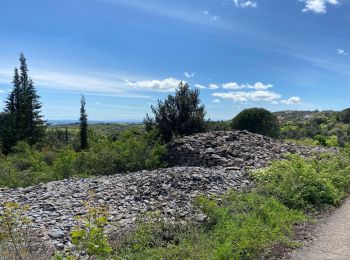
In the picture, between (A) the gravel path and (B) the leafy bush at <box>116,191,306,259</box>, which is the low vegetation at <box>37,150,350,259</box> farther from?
(A) the gravel path

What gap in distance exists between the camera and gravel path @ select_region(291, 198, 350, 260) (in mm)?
6191

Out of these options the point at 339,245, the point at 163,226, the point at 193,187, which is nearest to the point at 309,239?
the point at 339,245

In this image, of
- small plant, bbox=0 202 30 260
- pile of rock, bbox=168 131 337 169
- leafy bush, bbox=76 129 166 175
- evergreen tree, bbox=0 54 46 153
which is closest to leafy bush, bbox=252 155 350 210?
pile of rock, bbox=168 131 337 169

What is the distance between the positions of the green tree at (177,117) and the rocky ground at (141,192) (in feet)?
13.1

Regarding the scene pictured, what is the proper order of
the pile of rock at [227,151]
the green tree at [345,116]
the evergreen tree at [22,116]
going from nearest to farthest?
1. the pile of rock at [227,151]
2. the evergreen tree at [22,116]
3. the green tree at [345,116]

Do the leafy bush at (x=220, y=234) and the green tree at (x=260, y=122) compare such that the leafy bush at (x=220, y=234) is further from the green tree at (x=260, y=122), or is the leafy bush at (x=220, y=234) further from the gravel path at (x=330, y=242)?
the green tree at (x=260, y=122)

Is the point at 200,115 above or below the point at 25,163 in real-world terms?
above

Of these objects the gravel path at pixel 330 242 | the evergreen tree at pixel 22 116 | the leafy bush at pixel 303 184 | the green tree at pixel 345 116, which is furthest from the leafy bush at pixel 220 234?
the green tree at pixel 345 116

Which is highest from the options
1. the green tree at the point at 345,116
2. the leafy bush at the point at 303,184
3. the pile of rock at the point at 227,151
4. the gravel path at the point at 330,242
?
the green tree at the point at 345,116

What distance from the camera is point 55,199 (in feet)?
31.6

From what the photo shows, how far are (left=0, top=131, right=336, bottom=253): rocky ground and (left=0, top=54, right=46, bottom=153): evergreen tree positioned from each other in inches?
1154

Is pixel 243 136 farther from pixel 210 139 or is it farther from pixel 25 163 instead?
pixel 25 163

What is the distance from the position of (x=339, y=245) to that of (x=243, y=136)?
35.6 ft

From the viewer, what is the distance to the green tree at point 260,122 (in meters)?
24.7
